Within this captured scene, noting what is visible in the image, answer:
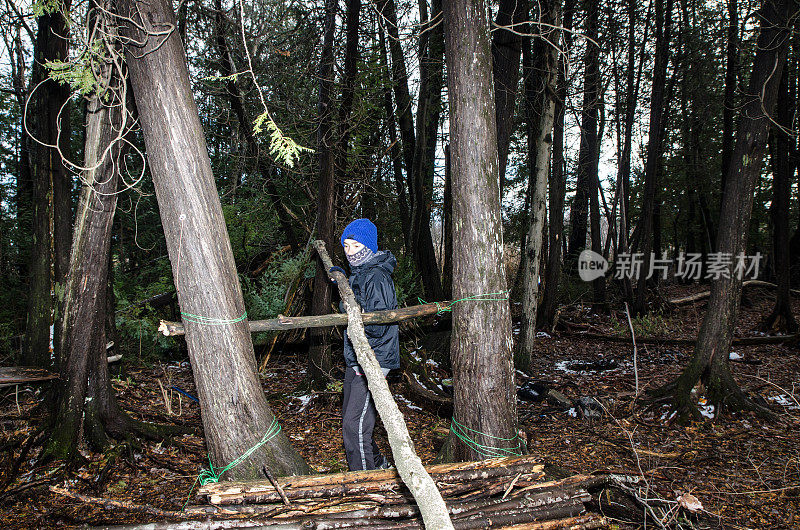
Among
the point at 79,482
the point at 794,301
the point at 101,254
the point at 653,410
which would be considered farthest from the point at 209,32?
the point at 794,301

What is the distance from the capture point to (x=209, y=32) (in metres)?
7.94

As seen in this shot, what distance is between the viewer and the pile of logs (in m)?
2.46

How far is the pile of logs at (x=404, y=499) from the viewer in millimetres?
2455

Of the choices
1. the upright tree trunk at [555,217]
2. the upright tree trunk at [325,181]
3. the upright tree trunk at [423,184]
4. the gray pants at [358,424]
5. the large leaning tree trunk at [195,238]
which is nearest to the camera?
the large leaning tree trunk at [195,238]

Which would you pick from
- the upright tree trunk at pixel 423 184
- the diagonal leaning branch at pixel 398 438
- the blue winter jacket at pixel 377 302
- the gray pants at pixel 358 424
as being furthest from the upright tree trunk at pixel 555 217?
the gray pants at pixel 358 424

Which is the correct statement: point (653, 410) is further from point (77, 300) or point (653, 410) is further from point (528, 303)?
point (77, 300)

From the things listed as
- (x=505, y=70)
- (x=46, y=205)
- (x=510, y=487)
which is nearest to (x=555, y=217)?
(x=505, y=70)

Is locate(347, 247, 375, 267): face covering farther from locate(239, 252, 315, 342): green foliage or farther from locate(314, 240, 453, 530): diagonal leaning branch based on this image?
locate(239, 252, 315, 342): green foliage

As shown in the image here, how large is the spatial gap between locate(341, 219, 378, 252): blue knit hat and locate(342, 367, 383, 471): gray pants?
1199mm

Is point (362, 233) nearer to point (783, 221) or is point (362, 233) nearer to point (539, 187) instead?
point (539, 187)

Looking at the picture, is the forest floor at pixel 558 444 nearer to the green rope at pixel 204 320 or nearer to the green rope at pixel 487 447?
the green rope at pixel 487 447

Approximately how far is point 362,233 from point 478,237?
4.08 feet

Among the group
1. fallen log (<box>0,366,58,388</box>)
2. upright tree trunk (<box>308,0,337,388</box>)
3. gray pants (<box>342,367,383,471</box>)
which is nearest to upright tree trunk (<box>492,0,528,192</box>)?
upright tree trunk (<box>308,0,337,388</box>)

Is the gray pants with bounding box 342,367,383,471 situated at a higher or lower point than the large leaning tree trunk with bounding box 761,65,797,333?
lower
